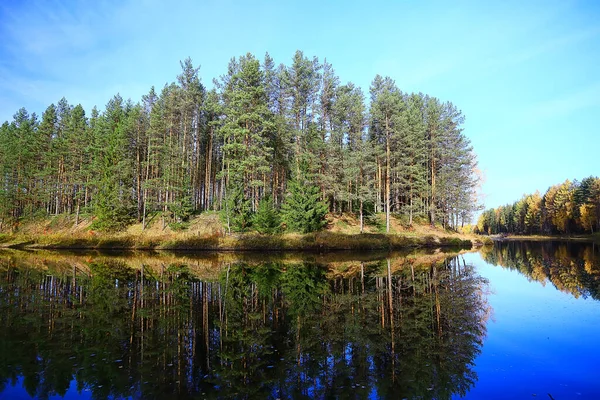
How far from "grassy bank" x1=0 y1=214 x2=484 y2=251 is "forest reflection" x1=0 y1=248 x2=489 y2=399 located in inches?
721

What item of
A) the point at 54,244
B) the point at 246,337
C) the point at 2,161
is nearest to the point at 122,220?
the point at 54,244

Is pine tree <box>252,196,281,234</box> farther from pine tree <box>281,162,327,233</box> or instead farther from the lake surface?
the lake surface

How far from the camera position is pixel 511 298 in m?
14.1

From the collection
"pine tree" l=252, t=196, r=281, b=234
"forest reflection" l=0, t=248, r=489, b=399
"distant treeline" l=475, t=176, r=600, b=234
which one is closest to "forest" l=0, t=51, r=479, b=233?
"pine tree" l=252, t=196, r=281, b=234

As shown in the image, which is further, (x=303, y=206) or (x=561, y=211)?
(x=561, y=211)

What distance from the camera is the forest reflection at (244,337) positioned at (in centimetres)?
612

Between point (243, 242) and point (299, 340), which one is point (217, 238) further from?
point (299, 340)

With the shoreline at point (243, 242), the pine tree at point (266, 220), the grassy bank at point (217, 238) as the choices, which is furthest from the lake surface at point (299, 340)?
the pine tree at point (266, 220)

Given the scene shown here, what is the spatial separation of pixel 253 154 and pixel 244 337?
1252 inches

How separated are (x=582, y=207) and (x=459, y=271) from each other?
77.9m

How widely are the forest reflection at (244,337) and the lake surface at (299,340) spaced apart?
0.04 m

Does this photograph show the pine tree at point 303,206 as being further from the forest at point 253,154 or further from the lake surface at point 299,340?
the lake surface at point 299,340

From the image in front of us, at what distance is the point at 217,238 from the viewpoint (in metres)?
36.6

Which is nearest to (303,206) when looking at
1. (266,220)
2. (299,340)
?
(266,220)
